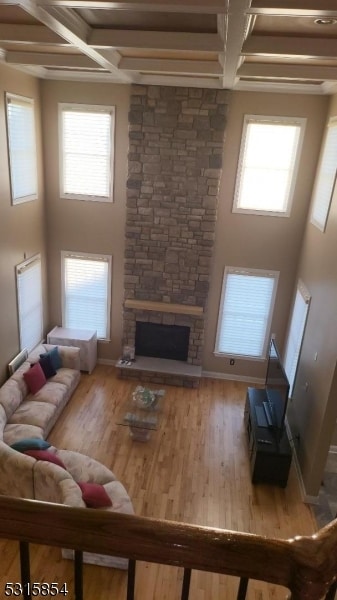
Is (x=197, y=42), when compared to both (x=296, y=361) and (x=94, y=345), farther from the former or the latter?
(x=94, y=345)

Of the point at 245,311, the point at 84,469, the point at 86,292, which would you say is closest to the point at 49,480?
the point at 84,469

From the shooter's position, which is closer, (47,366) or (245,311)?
(47,366)

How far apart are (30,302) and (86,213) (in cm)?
183

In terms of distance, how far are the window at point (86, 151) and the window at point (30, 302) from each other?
1.44 metres

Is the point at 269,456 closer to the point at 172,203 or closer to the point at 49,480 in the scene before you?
the point at 49,480

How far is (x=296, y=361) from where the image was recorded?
21.4ft

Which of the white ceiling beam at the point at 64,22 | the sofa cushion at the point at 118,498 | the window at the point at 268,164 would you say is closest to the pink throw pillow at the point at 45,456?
the sofa cushion at the point at 118,498

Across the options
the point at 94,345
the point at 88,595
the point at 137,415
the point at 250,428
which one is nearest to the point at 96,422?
the point at 137,415

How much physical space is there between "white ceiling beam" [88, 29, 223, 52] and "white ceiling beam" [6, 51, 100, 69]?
1467 millimetres

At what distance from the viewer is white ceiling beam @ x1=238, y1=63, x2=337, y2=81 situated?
4762 millimetres

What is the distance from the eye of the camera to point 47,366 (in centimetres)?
684

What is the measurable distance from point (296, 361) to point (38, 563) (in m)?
4.37

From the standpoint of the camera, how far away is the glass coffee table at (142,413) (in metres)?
5.92

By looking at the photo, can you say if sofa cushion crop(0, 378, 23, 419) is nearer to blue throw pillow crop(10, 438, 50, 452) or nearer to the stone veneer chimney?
blue throw pillow crop(10, 438, 50, 452)
